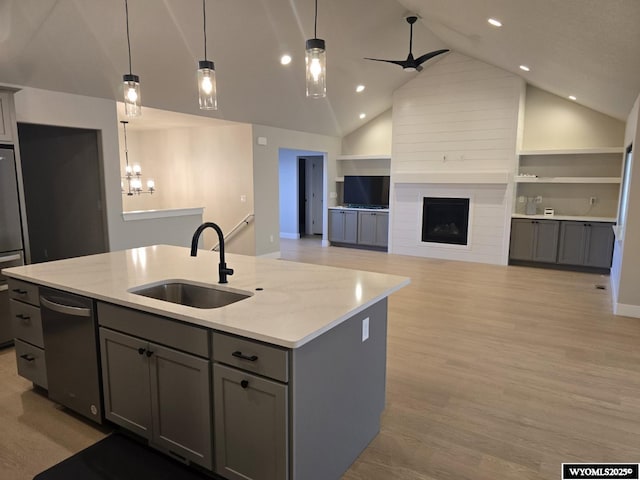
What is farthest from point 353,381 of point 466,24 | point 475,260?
point 475,260

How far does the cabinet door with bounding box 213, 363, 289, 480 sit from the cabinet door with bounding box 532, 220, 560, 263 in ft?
21.9

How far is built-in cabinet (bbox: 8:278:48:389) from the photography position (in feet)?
8.98

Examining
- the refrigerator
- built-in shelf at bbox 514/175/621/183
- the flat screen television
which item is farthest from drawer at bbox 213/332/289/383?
the flat screen television

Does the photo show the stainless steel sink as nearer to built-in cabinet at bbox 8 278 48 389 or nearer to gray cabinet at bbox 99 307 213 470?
gray cabinet at bbox 99 307 213 470

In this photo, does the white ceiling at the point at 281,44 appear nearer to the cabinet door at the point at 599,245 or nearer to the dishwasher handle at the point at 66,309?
the cabinet door at the point at 599,245

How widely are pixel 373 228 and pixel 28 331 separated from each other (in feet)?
22.8

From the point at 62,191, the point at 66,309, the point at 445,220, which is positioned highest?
the point at 62,191

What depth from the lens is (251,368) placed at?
1.75 metres

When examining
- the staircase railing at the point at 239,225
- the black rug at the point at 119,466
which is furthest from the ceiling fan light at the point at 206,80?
the staircase railing at the point at 239,225

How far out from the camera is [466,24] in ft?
16.5

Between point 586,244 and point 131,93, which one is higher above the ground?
point 131,93

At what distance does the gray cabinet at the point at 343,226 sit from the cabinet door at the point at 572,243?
3.94 m

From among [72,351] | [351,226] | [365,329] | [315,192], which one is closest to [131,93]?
[72,351]

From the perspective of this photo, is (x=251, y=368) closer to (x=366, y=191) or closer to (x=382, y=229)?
(x=382, y=229)
